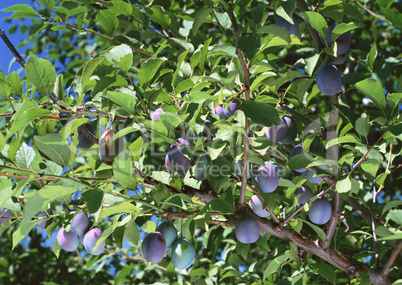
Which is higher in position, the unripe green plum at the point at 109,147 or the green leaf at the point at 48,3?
the green leaf at the point at 48,3

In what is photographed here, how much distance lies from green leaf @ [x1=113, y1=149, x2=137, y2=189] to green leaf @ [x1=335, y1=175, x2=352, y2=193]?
49 cm

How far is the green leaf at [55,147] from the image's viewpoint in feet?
2.56

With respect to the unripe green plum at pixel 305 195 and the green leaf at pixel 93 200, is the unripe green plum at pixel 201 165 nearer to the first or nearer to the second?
the green leaf at pixel 93 200

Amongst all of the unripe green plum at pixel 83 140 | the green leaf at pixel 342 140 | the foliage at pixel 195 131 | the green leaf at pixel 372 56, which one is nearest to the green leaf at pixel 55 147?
the foliage at pixel 195 131

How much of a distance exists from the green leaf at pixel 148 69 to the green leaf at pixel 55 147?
0.21 meters

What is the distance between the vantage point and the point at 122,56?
0.85 metres

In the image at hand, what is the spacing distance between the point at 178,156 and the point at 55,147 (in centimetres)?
26

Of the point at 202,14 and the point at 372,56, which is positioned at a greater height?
the point at 202,14

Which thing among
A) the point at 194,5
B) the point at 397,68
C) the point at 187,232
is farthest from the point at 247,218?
the point at 194,5

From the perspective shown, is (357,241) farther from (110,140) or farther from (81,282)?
(81,282)

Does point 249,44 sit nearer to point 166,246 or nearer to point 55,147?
point 55,147

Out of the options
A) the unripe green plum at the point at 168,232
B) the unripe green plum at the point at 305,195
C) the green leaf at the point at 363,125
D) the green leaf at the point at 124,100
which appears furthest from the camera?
the unripe green plum at the point at 305,195

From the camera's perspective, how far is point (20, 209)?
3.29ft

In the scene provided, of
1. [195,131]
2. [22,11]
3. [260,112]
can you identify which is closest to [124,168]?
[195,131]
